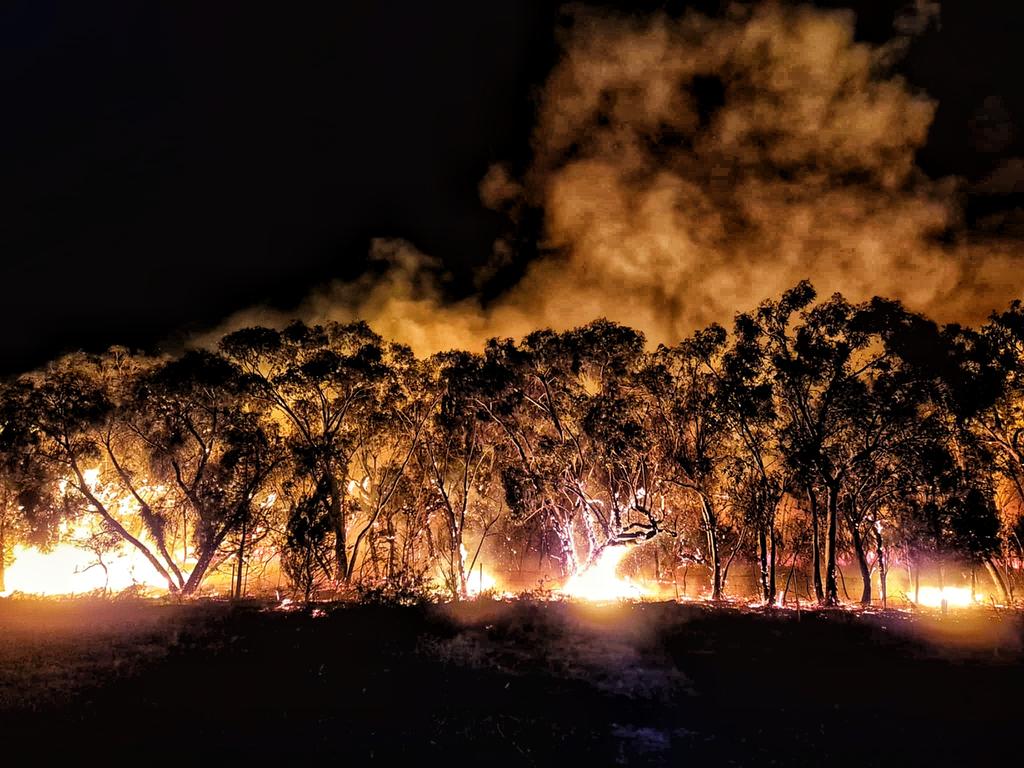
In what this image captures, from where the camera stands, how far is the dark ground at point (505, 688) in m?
9.27

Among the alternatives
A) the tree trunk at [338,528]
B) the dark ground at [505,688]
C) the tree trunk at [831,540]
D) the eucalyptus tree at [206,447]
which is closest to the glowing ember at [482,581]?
the tree trunk at [338,528]

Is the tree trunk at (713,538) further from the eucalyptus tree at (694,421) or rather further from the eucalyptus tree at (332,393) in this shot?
the eucalyptus tree at (332,393)

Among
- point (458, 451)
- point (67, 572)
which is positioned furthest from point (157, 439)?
point (458, 451)

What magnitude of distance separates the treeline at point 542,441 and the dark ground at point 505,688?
5.65m

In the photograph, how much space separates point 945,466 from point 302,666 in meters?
22.3

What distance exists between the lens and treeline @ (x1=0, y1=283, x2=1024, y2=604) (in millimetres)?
23797

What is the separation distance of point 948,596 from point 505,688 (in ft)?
90.4

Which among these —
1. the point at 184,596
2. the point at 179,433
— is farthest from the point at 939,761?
the point at 179,433

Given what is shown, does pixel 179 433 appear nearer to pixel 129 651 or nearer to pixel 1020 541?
pixel 129 651

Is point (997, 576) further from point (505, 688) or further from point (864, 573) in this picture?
point (505, 688)

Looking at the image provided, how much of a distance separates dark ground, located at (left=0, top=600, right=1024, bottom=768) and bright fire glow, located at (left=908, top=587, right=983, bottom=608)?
8355mm

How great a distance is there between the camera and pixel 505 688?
12.3m

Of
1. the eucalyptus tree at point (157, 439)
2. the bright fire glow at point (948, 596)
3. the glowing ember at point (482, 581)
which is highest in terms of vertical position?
the eucalyptus tree at point (157, 439)

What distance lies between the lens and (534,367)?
26.7m
